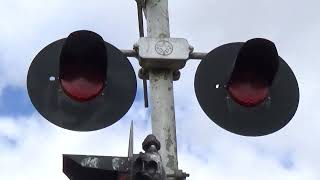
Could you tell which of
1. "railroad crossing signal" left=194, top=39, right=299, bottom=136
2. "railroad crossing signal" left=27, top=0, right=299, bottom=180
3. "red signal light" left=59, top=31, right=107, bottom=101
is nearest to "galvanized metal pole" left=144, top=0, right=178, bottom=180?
"railroad crossing signal" left=27, top=0, right=299, bottom=180

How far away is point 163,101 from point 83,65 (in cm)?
55

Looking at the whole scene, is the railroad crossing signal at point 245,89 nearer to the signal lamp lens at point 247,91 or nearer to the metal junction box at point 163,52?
the signal lamp lens at point 247,91

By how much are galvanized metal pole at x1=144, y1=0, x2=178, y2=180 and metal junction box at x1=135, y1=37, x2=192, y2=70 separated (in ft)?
0.18

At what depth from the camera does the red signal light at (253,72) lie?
3.52 meters

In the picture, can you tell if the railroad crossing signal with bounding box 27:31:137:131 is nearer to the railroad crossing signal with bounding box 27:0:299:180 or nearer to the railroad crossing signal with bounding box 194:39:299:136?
the railroad crossing signal with bounding box 27:0:299:180

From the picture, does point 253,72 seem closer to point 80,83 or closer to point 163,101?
point 163,101

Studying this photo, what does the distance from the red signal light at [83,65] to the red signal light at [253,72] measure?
663 mm

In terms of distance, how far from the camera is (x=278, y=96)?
3.59m

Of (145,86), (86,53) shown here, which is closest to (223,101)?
(86,53)

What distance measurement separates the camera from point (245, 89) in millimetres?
3561

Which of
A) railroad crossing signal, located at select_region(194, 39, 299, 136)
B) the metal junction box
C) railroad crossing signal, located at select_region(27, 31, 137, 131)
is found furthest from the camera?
the metal junction box

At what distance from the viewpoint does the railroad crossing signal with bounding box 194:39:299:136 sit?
3.50 m

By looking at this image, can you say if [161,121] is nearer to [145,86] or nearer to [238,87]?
[238,87]

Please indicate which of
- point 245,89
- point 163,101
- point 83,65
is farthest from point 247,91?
point 83,65
